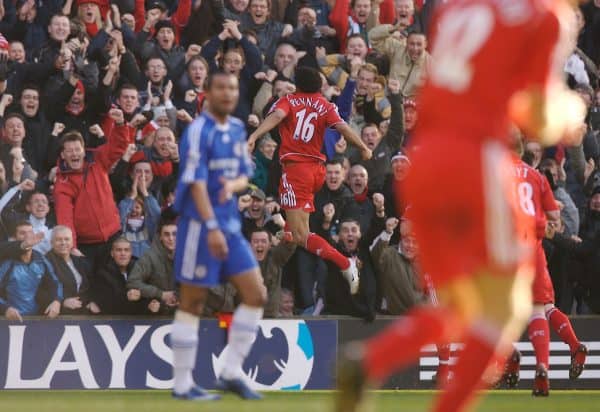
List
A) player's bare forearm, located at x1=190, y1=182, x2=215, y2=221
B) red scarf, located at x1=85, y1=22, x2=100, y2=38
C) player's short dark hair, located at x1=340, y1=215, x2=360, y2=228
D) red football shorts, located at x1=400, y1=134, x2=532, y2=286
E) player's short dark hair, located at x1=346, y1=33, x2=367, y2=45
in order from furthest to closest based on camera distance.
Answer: player's short dark hair, located at x1=346, y1=33, x2=367, y2=45 → red scarf, located at x1=85, y1=22, x2=100, y2=38 → player's short dark hair, located at x1=340, y1=215, x2=360, y2=228 → player's bare forearm, located at x1=190, y1=182, x2=215, y2=221 → red football shorts, located at x1=400, y1=134, x2=532, y2=286

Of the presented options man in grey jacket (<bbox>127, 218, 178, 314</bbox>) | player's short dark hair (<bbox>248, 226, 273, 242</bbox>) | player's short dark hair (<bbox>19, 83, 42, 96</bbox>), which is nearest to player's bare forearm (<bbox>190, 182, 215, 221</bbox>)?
man in grey jacket (<bbox>127, 218, 178, 314</bbox>)

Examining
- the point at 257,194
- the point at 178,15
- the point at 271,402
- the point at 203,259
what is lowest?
the point at 271,402

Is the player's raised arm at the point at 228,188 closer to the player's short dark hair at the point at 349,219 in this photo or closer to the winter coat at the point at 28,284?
the winter coat at the point at 28,284

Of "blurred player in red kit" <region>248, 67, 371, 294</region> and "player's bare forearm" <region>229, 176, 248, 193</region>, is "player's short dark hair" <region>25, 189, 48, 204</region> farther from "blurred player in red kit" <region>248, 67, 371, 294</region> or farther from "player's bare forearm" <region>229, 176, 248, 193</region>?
"player's bare forearm" <region>229, 176, 248, 193</region>

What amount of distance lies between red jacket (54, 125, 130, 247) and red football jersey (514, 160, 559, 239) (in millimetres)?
4681

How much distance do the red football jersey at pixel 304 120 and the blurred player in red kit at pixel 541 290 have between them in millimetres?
2685

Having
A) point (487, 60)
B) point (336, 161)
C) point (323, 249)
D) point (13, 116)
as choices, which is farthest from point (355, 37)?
point (487, 60)

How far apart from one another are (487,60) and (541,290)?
710 cm

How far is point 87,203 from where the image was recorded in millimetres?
15195

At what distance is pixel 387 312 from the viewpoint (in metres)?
15.6

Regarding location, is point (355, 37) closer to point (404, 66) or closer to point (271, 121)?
point (404, 66)

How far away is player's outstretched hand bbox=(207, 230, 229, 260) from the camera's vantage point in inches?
381

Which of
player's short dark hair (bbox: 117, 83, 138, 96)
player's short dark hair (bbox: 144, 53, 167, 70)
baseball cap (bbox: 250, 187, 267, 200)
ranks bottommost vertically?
baseball cap (bbox: 250, 187, 267, 200)

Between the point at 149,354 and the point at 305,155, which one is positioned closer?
the point at 149,354
